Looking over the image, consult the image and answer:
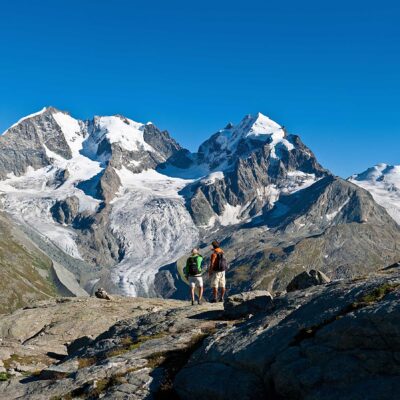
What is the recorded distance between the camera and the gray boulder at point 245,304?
3162cm

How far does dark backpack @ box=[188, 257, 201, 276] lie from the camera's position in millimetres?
40625

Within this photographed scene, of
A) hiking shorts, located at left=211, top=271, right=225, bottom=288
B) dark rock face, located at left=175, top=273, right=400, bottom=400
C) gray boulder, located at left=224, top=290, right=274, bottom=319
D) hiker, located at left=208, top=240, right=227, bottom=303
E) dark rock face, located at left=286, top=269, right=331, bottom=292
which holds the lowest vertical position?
dark rock face, located at left=175, top=273, right=400, bottom=400

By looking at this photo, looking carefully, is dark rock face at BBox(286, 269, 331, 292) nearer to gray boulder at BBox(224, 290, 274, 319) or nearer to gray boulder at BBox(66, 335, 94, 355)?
gray boulder at BBox(224, 290, 274, 319)

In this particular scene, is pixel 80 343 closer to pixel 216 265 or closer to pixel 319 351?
pixel 216 265

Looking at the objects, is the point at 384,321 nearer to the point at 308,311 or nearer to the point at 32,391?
the point at 308,311

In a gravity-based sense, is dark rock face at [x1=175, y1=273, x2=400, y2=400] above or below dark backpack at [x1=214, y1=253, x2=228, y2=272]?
Answer: below

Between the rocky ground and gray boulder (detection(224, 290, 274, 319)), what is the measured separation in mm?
62

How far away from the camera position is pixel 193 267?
40.8 m

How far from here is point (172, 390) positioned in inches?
793

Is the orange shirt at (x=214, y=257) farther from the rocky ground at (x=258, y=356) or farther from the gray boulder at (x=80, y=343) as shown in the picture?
the gray boulder at (x=80, y=343)

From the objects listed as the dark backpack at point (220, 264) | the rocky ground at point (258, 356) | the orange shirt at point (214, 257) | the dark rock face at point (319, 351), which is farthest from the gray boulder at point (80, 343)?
the dark rock face at point (319, 351)

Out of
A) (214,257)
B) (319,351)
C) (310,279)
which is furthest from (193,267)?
(319,351)

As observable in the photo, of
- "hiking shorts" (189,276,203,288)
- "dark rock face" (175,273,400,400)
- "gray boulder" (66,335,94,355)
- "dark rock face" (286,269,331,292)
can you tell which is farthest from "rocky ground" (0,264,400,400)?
"gray boulder" (66,335,94,355)

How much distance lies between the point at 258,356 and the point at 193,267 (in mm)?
22173
